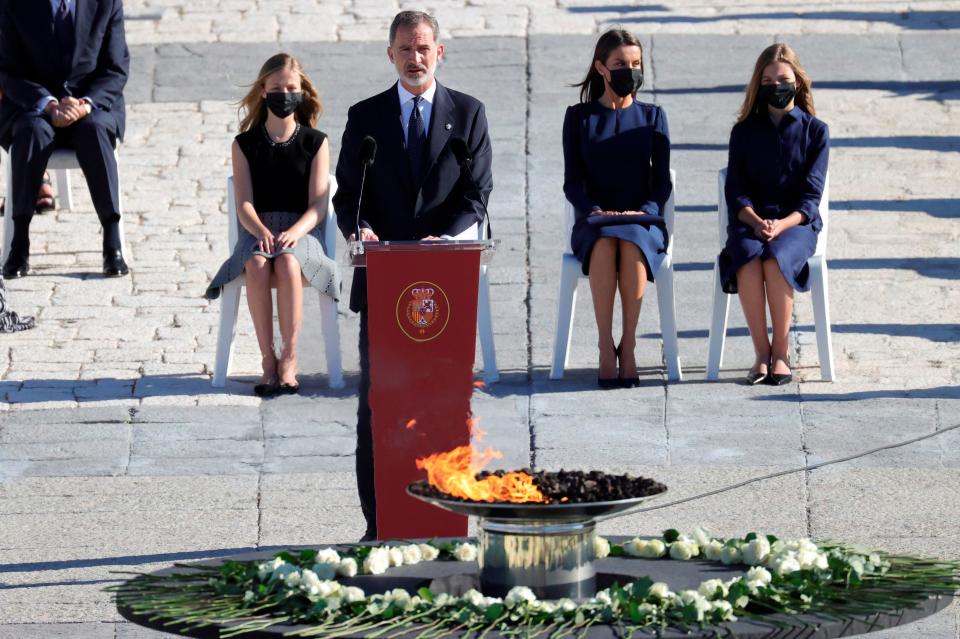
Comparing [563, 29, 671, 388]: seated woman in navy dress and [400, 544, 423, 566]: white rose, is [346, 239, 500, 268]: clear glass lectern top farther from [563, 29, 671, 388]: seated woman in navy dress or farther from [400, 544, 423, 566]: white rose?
→ [563, 29, 671, 388]: seated woman in navy dress

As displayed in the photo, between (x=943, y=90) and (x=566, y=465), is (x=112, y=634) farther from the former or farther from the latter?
(x=943, y=90)

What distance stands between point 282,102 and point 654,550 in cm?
494

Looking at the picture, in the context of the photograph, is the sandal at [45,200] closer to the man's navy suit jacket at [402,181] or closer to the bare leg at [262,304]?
the bare leg at [262,304]

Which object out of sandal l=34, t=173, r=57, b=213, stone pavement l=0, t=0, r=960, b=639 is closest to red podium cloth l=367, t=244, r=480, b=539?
stone pavement l=0, t=0, r=960, b=639

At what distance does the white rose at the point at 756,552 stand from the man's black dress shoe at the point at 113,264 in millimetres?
6894

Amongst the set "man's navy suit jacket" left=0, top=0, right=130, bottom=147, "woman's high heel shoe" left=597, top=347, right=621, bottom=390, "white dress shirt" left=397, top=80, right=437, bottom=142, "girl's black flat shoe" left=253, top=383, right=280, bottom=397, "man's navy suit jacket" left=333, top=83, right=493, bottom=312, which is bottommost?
"girl's black flat shoe" left=253, top=383, right=280, bottom=397

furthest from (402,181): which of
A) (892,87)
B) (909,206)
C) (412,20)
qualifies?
(892,87)

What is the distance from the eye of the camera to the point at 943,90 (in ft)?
46.4

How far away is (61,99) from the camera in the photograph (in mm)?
10445

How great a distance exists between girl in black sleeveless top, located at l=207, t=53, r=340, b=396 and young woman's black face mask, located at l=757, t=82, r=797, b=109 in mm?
2193

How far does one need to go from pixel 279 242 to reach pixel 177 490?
1.77 meters

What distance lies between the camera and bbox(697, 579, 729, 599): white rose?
12.6ft

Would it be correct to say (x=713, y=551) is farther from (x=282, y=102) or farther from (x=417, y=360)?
(x=282, y=102)

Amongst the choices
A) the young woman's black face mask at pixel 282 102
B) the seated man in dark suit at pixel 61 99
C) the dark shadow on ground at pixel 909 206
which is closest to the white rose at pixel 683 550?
the young woman's black face mask at pixel 282 102
